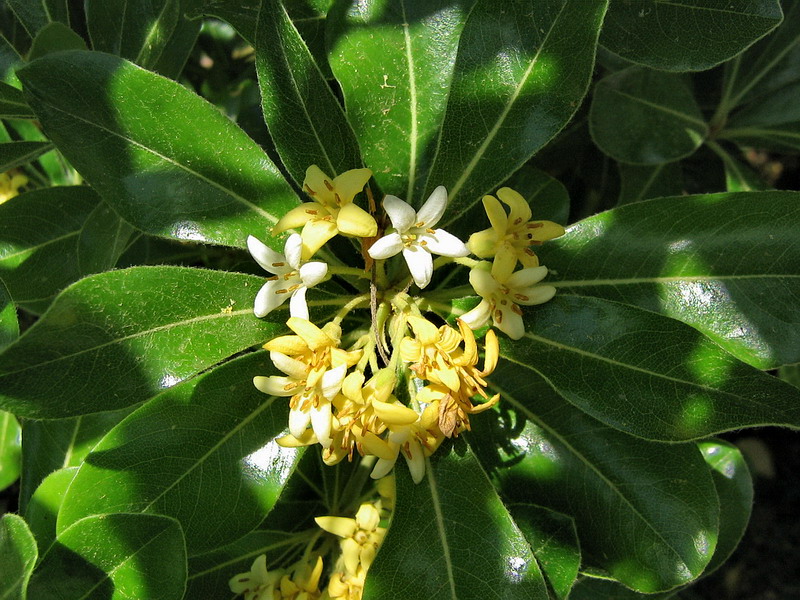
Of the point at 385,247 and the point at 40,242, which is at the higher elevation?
the point at 385,247

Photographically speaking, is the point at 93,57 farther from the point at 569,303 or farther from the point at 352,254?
the point at 569,303

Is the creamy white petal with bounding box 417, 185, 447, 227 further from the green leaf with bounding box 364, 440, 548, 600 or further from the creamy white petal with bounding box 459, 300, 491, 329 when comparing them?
the green leaf with bounding box 364, 440, 548, 600

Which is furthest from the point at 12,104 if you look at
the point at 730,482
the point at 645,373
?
the point at 730,482

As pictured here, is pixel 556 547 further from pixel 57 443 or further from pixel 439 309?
pixel 57 443

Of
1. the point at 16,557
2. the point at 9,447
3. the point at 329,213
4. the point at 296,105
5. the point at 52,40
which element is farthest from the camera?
the point at 9,447

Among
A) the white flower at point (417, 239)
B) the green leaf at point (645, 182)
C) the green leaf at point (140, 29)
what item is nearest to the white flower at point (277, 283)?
the white flower at point (417, 239)

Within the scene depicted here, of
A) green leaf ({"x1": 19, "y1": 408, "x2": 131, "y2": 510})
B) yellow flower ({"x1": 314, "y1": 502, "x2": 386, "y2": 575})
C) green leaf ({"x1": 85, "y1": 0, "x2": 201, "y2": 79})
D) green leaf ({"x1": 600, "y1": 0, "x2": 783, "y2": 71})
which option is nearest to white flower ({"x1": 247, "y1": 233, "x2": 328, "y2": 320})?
yellow flower ({"x1": 314, "y1": 502, "x2": 386, "y2": 575})
